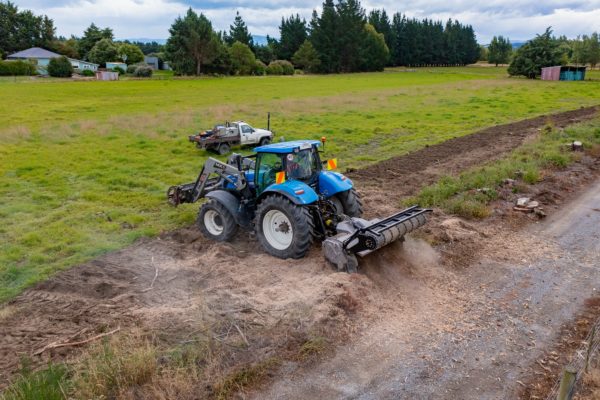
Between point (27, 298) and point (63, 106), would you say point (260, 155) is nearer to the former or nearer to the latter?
point (27, 298)

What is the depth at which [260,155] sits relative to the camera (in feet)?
32.7

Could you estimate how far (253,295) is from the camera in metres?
8.05

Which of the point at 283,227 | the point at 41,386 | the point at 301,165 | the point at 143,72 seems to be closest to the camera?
the point at 41,386

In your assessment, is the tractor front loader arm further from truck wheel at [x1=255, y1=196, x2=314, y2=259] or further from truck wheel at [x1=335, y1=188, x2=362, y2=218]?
truck wheel at [x1=335, y1=188, x2=362, y2=218]

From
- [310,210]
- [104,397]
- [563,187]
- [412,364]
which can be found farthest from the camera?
[563,187]

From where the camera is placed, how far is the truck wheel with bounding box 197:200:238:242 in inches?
404

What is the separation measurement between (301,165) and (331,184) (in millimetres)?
729

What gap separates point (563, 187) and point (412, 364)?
1006 cm

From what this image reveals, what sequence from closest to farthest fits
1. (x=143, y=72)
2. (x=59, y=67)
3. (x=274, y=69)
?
(x=59, y=67) < (x=143, y=72) < (x=274, y=69)

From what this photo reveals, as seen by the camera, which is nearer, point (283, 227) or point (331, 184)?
point (283, 227)

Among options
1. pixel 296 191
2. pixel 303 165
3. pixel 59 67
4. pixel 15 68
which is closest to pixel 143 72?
pixel 59 67

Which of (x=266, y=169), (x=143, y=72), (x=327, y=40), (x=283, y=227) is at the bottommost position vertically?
(x=283, y=227)

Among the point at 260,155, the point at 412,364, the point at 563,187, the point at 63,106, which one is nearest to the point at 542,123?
the point at 563,187

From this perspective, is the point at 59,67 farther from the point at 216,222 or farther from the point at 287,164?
the point at 287,164
